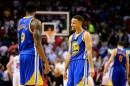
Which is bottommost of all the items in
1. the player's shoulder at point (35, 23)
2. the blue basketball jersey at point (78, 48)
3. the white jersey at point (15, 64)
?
the white jersey at point (15, 64)

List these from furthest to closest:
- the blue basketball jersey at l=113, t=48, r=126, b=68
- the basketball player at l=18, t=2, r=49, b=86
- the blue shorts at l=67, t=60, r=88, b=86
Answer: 1. the blue basketball jersey at l=113, t=48, r=126, b=68
2. the blue shorts at l=67, t=60, r=88, b=86
3. the basketball player at l=18, t=2, r=49, b=86

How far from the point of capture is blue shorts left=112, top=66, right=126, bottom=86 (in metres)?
15.1

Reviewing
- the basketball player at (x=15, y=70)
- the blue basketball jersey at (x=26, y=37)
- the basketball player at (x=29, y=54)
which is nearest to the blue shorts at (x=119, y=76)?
the basketball player at (x=15, y=70)

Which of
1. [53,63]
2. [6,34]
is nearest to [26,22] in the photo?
[53,63]

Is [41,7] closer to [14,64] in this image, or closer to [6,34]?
[6,34]

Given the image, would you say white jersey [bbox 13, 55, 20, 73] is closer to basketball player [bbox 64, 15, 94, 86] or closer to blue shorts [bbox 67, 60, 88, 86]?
basketball player [bbox 64, 15, 94, 86]

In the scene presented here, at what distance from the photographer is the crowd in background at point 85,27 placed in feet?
62.7

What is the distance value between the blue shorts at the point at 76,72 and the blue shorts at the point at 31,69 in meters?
1.16

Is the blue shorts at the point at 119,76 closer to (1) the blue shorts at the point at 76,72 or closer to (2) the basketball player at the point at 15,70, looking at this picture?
(2) the basketball player at the point at 15,70

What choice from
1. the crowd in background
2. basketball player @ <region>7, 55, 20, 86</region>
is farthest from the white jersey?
the crowd in background

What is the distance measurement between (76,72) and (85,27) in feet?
44.2

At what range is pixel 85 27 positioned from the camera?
2473cm

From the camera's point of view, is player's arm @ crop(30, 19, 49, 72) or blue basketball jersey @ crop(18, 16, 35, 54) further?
blue basketball jersey @ crop(18, 16, 35, 54)

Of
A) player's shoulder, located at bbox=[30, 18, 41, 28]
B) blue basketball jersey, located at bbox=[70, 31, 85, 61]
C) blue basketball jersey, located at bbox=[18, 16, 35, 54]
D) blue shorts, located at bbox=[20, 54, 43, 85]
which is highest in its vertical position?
player's shoulder, located at bbox=[30, 18, 41, 28]
